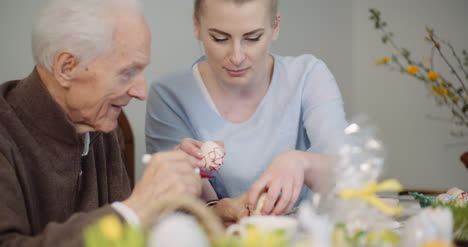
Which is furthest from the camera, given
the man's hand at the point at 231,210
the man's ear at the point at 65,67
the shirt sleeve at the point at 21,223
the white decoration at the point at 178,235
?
the man's hand at the point at 231,210

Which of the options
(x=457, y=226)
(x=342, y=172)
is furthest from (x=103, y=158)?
(x=457, y=226)

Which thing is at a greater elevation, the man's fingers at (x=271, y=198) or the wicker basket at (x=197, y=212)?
the wicker basket at (x=197, y=212)

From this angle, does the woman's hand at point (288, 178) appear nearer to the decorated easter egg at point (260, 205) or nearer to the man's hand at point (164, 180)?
the decorated easter egg at point (260, 205)

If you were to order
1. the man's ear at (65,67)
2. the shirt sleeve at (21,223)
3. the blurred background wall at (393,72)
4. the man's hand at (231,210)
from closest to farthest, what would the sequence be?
the shirt sleeve at (21,223) < the man's ear at (65,67) < the man's hand at (231,210) < the blurred background wall at (393,72)

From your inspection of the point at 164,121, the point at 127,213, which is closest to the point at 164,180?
the point at 127,213

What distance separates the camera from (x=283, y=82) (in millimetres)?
2039

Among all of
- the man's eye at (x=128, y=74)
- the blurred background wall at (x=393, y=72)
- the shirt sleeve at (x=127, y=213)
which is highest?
the man's eye at (x=128, y=74)

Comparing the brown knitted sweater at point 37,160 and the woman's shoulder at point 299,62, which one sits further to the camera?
the woman's shoulder at point 299,62

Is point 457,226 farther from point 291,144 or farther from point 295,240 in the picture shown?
point 291,144

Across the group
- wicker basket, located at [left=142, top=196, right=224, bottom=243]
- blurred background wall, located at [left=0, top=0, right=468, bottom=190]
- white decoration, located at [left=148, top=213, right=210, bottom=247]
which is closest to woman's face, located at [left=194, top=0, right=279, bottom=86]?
wicker basket, located at [left=142, top=196, right=224, bottom=243]

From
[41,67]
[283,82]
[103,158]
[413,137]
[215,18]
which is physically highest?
[215,18]

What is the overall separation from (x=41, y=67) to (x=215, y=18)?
23.1 inches

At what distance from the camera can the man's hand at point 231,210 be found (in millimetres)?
1465

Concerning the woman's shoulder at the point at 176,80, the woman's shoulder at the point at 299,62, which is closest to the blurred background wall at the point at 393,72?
the woman's shoulder at the point at 299,62
